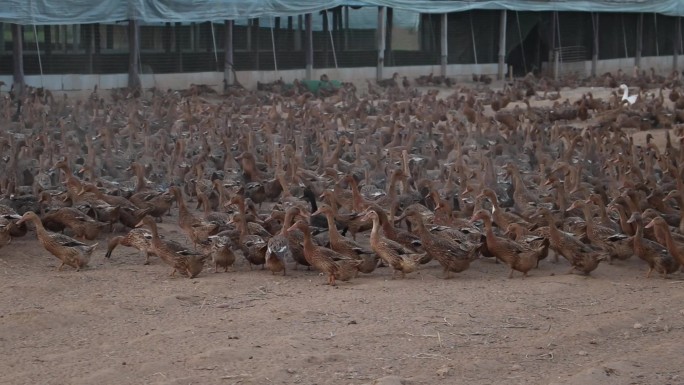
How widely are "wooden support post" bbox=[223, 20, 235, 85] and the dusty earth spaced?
18572mm

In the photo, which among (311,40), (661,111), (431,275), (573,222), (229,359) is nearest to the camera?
(229,359)

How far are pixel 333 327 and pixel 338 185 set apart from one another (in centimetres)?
486

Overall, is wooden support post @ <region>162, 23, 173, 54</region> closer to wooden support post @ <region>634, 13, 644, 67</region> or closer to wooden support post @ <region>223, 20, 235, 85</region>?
wooden support post @ <region>223, 20, 235, 85</region>

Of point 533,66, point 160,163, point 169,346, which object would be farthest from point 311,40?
point 169,346

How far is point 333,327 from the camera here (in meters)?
8.60

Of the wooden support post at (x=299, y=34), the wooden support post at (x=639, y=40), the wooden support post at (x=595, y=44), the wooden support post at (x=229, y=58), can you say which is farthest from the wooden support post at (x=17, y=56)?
the wooden support post at (x=639, y=40)

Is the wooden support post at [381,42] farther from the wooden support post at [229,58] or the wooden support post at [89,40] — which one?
the wooden support post at [89,40]

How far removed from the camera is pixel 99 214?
39.5ft

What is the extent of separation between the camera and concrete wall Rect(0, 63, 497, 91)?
2630cm

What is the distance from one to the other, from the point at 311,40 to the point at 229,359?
78.3ft

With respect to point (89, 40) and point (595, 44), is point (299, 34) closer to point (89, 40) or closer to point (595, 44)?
point (89, 40)

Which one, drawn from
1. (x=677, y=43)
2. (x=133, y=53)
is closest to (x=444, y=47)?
(x=133, y=53)

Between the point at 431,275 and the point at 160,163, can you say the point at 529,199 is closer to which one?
the point at 431,275

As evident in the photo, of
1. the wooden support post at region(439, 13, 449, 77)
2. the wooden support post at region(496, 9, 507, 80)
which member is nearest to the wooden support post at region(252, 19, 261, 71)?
the wooden support post at region(439, 13, 449, 77)
